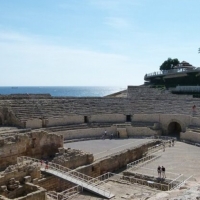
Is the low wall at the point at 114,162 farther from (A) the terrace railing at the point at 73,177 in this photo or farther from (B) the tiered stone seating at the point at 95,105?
(B) the tiered stone seating at the point at 95,105

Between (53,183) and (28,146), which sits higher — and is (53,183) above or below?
below

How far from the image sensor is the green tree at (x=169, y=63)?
58.7m

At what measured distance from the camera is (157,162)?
21.9 m

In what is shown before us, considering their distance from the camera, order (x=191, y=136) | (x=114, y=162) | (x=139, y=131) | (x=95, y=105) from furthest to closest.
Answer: (x=95, y=105), (x=139, y=131), (x=191, y=136), (x=114, y=162)

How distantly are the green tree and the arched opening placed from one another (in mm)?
26737

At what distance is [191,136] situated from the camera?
2894 centimetres

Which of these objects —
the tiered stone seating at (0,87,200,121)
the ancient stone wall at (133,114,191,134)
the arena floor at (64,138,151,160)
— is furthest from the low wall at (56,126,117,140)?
the ancient stone wall at (133,114,191,134)

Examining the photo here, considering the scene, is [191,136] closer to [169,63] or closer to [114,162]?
[114,162]

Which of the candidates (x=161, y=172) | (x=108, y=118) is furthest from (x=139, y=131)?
(x=161, y=172)

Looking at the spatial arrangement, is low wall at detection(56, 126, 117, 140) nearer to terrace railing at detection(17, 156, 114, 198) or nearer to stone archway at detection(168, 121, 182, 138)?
stone archway at detection(168, 121, 182, 138)

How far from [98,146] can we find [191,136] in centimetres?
922

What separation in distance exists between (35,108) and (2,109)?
11.0ft

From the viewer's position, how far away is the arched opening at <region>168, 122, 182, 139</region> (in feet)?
108

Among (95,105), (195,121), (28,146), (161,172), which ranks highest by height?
(95,105)
